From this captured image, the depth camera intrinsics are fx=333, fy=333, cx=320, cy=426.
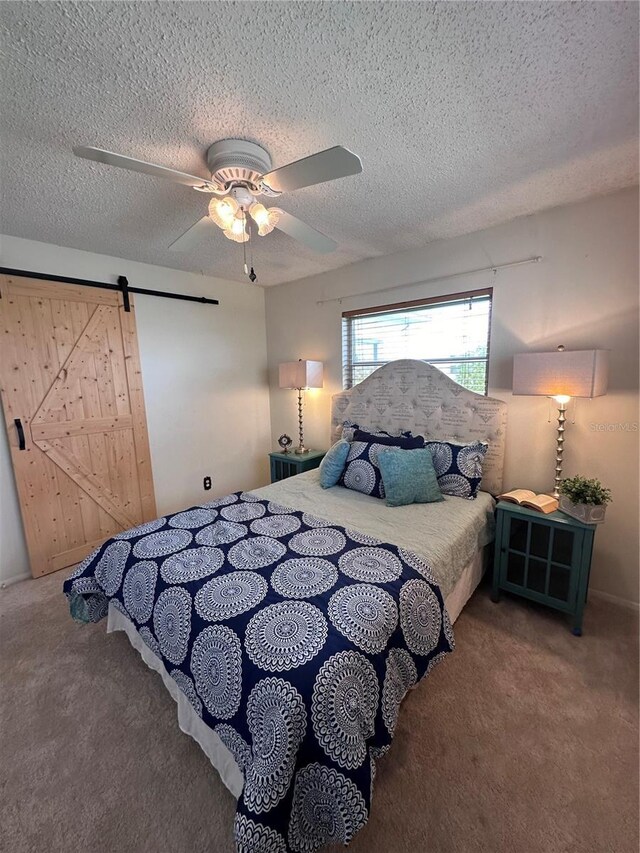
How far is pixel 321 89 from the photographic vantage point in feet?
3.96

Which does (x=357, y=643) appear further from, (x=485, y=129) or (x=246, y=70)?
(x=485, y=129)

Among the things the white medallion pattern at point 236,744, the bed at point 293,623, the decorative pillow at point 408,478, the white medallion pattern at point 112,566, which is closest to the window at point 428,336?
the decorative pillow at point 408,478

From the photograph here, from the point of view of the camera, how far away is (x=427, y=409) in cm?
278

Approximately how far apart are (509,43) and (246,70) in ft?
2.80

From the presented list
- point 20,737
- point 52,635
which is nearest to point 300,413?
point 52,635

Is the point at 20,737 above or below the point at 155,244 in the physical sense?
below

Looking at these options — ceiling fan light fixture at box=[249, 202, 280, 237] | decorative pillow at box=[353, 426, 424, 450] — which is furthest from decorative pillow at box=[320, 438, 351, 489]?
ceiling fan light fixture at box=[249, 202, 280, 237]

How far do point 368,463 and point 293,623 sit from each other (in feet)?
4.78

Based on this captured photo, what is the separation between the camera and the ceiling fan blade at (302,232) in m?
1.62

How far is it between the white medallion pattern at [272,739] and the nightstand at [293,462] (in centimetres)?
232

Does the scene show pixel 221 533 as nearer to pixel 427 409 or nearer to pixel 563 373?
pixel 427 409

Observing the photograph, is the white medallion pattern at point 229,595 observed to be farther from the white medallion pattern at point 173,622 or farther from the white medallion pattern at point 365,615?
the white medallion pattern at point 365,615

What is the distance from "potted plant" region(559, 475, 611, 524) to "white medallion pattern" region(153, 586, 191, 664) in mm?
2108

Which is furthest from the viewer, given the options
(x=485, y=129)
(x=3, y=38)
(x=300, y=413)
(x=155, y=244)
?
(x=300, y=413)
